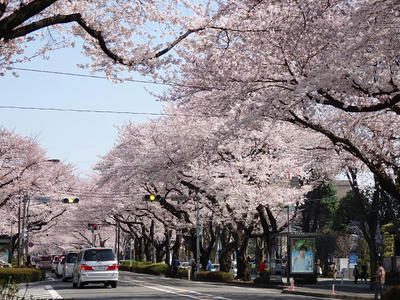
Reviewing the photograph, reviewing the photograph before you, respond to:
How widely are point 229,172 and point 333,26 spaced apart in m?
18.8

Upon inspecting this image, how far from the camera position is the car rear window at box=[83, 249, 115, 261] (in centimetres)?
2731

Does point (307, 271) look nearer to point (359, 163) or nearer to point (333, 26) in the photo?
point (359, 163)

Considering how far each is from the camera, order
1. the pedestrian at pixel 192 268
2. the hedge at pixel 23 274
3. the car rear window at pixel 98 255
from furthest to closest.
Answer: the pedestrian at pixel 192 268 → the hedge at pixel 23 274 → the car rear window at pixel 98 255

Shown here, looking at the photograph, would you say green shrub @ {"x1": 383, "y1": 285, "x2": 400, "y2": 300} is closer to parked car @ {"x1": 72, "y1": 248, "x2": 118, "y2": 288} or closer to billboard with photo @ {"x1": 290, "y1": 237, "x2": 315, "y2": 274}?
parked car @ {"x1": 72, "y1": 248, "x2": 118, "y2": 288}

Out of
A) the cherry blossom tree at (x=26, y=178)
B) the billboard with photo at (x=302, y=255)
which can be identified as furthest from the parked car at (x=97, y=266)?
the cherry blossom tree at (x=26, y=178)

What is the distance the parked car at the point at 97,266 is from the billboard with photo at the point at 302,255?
426 inches

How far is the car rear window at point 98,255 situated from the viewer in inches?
1075

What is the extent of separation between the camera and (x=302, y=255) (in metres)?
34.4

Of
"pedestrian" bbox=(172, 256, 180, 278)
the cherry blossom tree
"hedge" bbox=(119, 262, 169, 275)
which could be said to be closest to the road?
the cherry blossom tree

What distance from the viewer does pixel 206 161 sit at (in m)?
36.7

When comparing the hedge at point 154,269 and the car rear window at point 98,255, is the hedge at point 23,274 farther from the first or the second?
the hedge at point 154,269

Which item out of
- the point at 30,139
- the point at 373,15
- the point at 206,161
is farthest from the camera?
the point at 30,139

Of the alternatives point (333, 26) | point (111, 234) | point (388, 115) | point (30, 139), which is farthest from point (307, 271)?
point (111, 234)

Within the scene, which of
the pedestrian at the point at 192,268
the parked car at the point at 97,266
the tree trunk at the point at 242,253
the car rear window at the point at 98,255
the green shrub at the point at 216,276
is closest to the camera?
the parked car at the point at 97,266
